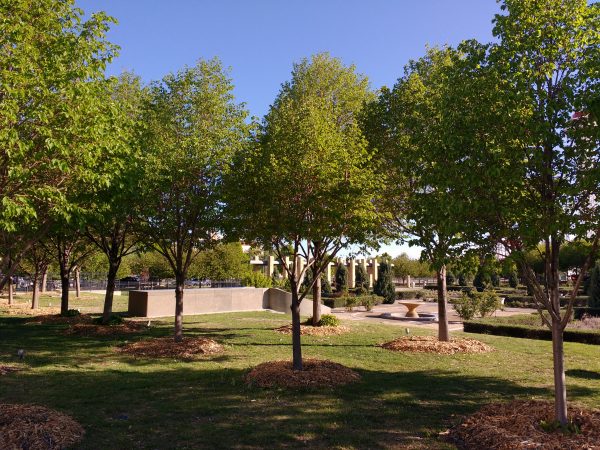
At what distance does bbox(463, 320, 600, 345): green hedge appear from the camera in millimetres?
18000

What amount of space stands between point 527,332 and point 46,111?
1931 cm

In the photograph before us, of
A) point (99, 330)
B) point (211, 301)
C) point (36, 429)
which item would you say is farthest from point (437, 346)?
point (211, 301)

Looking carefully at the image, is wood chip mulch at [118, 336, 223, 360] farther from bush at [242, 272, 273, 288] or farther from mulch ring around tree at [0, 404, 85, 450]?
bush at [242, 272, 273, 288]

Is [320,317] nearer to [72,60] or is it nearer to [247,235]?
[247,235]

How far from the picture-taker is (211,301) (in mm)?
29688

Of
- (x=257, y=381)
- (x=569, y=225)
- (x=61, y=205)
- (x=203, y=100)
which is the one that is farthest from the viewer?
(x=203, y=100)

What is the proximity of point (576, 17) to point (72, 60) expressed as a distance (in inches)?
337

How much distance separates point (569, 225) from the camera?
653 cm

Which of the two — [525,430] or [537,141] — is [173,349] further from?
[537,141]

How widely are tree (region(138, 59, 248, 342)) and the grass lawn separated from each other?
13.0 ft

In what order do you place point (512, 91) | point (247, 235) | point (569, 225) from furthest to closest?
point (247, 235), point (512, 91), point (569, 225)

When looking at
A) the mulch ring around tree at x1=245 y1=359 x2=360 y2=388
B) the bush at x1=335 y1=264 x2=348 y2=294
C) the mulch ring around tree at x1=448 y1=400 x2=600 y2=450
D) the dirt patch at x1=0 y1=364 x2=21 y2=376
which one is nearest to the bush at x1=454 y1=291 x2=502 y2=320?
the mulch ring around tree at x1=245 y1=359 x2=360 y2=388

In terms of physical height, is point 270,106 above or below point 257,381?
above

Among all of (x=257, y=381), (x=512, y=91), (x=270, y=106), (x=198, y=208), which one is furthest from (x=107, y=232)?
(x=512, y=91)
